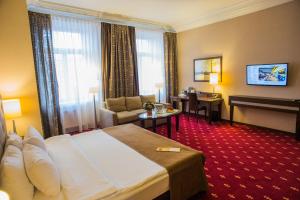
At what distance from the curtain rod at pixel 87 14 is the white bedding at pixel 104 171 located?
312cm

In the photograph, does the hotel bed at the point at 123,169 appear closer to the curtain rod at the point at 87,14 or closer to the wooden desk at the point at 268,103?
the wooden desk at the point at 268,103

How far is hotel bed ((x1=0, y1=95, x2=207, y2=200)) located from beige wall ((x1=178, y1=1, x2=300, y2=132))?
10.2 ft

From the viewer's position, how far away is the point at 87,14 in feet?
14.7

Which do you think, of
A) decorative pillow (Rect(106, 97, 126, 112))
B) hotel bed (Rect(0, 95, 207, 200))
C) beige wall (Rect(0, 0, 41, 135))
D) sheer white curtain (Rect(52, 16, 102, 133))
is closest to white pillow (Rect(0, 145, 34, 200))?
hotel bed (Rect(0, 95, 207, 200))

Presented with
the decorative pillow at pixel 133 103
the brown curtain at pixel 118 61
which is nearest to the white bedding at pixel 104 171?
the decorative pillow at pixel 133 103

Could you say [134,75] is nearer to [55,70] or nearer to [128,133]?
[55,70]

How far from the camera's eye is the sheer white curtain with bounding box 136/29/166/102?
5633mm

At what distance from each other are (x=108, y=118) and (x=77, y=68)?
1510mm

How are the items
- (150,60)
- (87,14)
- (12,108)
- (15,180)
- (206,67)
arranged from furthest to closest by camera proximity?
(150,60), (206,67), (87,14), (12,108), (15,180)

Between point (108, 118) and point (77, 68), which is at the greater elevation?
point (77, 68)

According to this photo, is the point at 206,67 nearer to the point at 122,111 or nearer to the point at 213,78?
the point at 213,78

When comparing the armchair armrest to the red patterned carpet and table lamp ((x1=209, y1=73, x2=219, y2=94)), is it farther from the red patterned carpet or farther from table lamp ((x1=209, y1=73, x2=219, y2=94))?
table lamp ((x1=209, y1=73, x2=219, y2=94))

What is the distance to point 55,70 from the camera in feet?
13.7

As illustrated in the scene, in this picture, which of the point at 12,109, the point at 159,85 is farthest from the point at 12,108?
the point at 159,85
